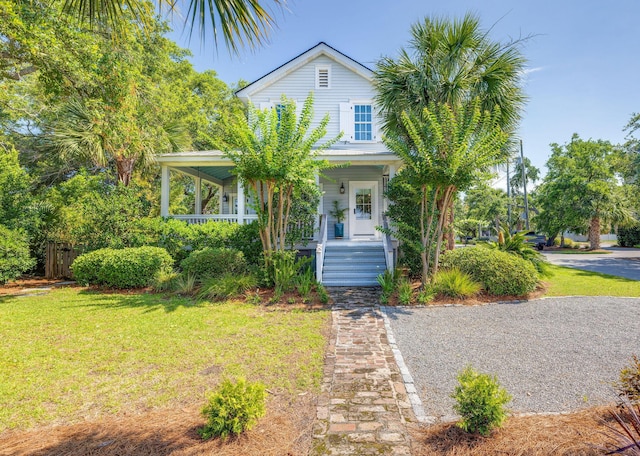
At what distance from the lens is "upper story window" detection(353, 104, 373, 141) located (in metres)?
15.1

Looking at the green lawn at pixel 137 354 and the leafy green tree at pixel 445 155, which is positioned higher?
the leafy green tree at pixel 445 155

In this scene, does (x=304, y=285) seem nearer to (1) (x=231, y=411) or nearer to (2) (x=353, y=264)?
(2) (x=353, y=264)

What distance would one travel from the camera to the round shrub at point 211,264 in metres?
9.24

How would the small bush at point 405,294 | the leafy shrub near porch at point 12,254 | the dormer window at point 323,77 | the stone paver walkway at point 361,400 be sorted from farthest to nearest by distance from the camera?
the dormer window at point 323,77, the leafy shrub near porch at point 12,254, the small bush at point 405,294, the stone paver walkway at point 361,400

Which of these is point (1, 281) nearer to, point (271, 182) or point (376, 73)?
point (271, 182)

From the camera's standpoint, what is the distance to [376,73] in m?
10.4

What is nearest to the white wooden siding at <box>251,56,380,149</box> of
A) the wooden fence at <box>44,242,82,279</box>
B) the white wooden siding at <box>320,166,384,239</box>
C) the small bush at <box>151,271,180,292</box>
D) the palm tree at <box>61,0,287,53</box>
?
the white wooden siding at <box>320,166,384,239</box>

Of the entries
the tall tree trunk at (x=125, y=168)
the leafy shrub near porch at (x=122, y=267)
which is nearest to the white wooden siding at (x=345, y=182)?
the leafy shrub near porch at (x=122, y=267)

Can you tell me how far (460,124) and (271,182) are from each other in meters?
5.01

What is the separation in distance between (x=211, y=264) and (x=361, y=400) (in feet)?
22.5

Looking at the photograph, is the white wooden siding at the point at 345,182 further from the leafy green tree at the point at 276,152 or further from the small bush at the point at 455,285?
the small bush at the point at 455,285

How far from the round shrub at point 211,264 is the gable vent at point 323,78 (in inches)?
381

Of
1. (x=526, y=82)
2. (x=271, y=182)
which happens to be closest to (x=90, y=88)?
(x=271, y=182)

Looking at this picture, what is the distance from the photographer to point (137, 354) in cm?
486
